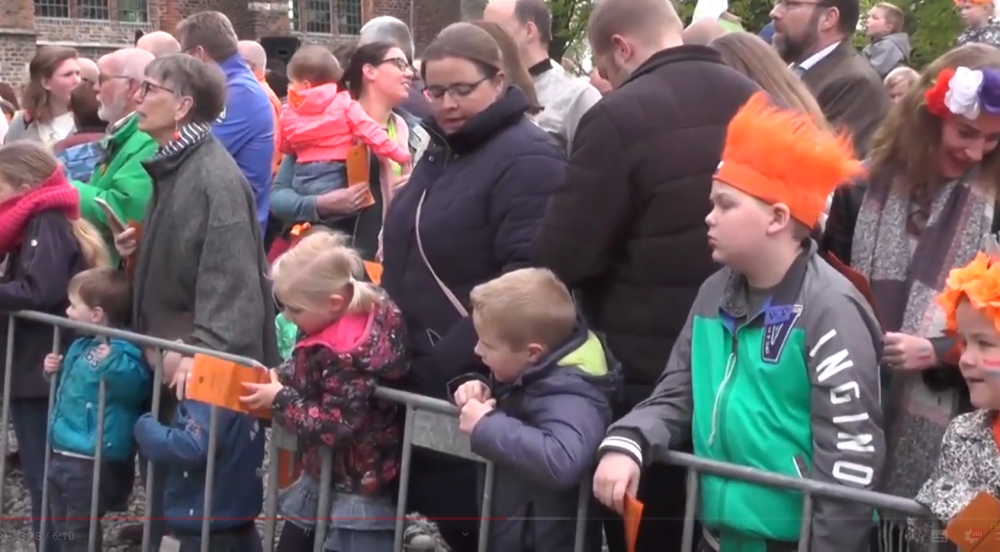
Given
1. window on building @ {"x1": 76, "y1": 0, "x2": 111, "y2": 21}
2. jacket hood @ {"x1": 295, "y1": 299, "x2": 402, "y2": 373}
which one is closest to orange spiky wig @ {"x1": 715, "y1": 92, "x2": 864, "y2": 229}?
jacket hood @ {"x1": 295, "y1": 299, "x2": 402, "y2": 373}

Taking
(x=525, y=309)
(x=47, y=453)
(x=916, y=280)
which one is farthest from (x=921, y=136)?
(x=47, y=453)

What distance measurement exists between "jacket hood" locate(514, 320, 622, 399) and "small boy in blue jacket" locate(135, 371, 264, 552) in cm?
123

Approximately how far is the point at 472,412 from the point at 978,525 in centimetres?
118

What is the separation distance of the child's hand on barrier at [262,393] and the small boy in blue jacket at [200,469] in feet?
1.37

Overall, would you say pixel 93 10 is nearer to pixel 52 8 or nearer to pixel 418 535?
pixel 52 8

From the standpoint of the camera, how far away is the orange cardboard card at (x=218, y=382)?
11.5 ft

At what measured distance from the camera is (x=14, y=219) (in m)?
4.52

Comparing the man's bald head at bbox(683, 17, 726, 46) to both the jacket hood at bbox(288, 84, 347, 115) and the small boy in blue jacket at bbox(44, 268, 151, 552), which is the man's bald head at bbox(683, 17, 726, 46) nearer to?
the jacket hood at bbox(288, 84, 347, 115)

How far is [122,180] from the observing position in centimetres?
493

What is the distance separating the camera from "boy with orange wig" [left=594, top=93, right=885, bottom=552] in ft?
8.66

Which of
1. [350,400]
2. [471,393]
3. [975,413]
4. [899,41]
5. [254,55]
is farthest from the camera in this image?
[899,41]

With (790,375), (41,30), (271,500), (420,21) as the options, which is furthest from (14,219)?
(420,21)

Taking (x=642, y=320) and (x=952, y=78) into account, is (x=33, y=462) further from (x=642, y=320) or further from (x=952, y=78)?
(x=952, y=78)

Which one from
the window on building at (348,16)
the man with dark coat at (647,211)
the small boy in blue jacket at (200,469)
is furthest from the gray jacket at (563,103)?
the window on building at (348,16)
